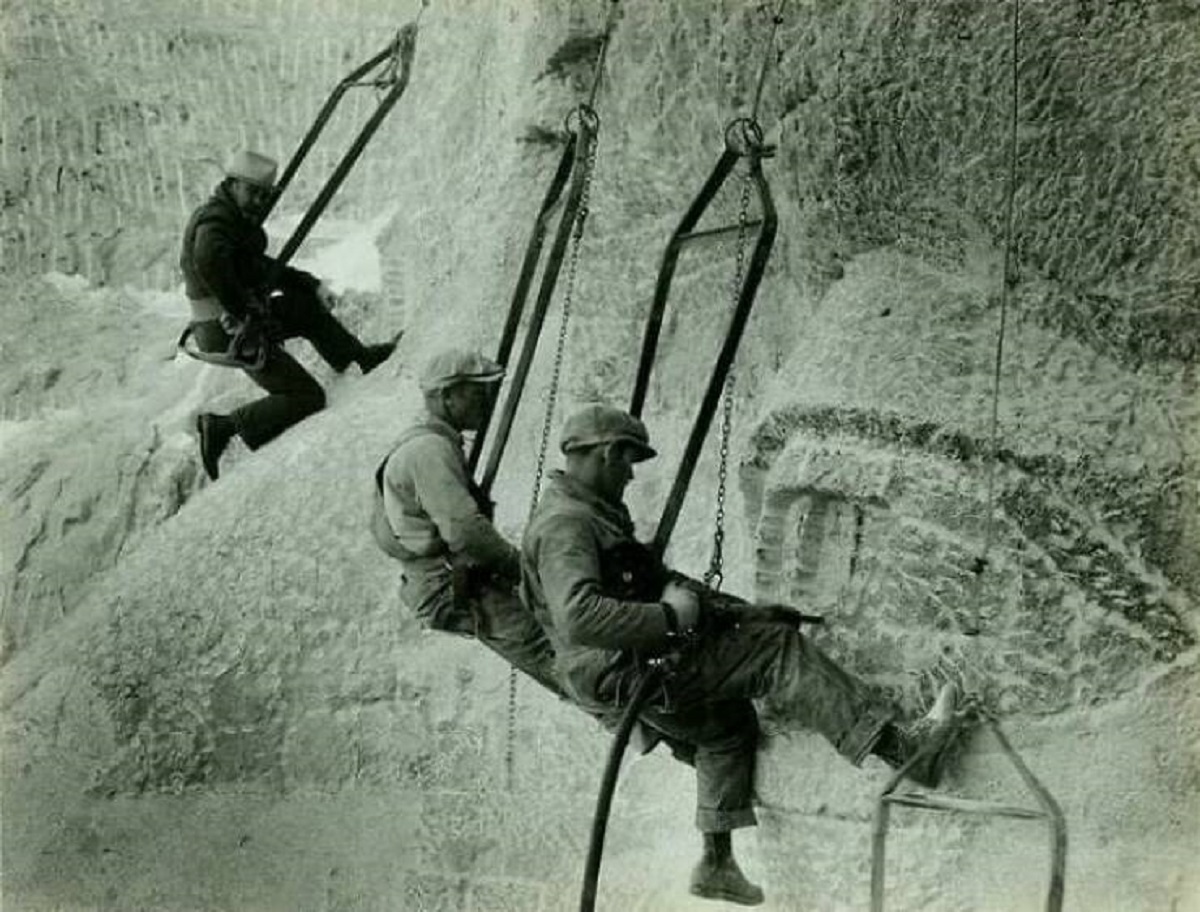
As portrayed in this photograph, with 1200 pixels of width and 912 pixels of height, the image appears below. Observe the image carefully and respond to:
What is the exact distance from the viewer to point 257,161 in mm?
5891

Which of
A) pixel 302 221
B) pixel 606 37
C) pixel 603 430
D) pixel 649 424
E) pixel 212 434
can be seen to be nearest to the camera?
pixel 603 430

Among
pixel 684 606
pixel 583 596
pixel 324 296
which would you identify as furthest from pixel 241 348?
pixel 684 606

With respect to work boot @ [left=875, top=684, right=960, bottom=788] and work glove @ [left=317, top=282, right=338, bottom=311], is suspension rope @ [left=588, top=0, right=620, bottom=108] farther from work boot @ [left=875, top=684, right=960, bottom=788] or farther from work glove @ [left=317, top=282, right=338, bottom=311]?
work boot @ [left=875, top=684, right=960, bottom=788]

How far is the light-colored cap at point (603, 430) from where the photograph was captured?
448 centimetres

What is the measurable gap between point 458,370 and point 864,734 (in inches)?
54.3

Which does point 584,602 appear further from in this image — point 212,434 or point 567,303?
point 212,434

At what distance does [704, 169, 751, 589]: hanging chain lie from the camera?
178 inches

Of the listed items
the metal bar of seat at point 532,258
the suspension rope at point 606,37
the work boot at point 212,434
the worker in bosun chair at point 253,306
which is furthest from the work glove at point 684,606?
the work boot at point 212,434

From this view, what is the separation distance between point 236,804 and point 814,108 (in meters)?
2.71

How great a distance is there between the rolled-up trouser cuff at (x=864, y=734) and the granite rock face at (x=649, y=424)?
28 cm

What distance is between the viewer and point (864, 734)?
4.38m

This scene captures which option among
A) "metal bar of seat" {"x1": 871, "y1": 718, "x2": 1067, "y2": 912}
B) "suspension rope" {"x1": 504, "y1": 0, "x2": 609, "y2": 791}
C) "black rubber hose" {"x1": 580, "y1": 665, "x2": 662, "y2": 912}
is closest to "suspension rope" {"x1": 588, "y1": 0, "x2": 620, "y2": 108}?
"suspension rope" {"x1": 504, "y1": 0, "x2": 609, "y2": 791}

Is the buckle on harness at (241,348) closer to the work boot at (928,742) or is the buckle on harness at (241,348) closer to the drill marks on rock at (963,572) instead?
the drill marks on rock at (963,572)

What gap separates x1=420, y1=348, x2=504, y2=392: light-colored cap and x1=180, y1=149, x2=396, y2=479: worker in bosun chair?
1226 millimetres
